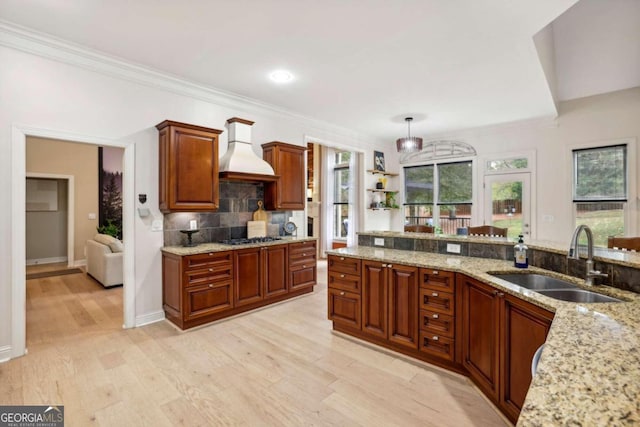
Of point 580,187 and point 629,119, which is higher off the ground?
point 629,119

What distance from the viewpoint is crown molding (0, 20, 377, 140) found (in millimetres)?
2773

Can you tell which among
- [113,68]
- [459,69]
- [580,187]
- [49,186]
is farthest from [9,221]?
[580,187]

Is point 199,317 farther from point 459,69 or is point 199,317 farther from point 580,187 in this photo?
point 580,187

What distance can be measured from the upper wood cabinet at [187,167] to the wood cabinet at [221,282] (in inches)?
24.6

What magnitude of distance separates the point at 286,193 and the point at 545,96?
389 cm

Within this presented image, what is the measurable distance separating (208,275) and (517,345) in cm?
294

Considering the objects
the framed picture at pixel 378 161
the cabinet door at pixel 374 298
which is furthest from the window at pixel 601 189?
the cabinet door at pixel 374 298

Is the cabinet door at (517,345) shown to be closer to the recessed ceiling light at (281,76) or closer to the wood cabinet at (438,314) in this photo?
the wood cabinet at (438,314)

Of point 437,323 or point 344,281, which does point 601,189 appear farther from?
point 344,281

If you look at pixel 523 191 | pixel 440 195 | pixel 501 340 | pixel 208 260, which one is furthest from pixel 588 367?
pixel 440 195

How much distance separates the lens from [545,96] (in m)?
4.34

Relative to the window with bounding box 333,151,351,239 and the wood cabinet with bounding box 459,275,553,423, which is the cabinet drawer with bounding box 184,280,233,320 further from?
the window with bounding box 333,151,351,239

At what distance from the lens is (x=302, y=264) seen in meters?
4.61

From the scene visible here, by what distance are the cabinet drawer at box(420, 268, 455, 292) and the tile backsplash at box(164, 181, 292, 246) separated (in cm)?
275
